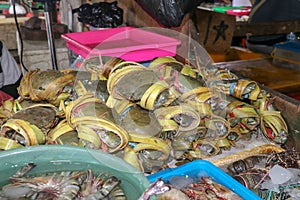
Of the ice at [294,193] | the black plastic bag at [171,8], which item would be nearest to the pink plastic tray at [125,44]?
the black plastic bag at [171,8]

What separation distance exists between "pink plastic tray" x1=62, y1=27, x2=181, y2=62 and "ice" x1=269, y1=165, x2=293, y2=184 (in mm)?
926

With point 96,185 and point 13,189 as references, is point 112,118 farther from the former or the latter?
point 13,189

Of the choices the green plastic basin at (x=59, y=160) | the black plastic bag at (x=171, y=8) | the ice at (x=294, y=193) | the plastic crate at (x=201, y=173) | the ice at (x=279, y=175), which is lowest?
the ice at (x=294, y=193)

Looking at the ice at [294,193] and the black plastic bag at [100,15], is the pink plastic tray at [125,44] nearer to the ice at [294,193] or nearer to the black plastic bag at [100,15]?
the black plastic bag at [100,15]

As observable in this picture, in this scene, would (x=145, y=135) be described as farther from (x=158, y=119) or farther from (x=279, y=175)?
(x=279, y=175)

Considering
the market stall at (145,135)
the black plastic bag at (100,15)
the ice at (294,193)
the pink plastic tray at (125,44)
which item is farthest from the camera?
the black plastic bag at (100,15)

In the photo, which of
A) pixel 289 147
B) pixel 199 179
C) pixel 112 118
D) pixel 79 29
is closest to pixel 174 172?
pixel 199 179

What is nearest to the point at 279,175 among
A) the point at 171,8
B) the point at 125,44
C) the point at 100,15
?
the point at 171,8

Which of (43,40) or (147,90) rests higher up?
(147,90)

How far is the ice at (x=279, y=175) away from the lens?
1.24m

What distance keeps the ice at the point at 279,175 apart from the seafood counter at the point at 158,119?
0.02 meters

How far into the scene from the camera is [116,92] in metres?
1.35

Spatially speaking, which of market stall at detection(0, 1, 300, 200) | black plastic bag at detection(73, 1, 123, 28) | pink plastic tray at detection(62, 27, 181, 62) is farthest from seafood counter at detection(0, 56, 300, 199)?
black plastic bag at detection(73, 1, 123, 28)

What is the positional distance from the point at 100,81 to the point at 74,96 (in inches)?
5.4
